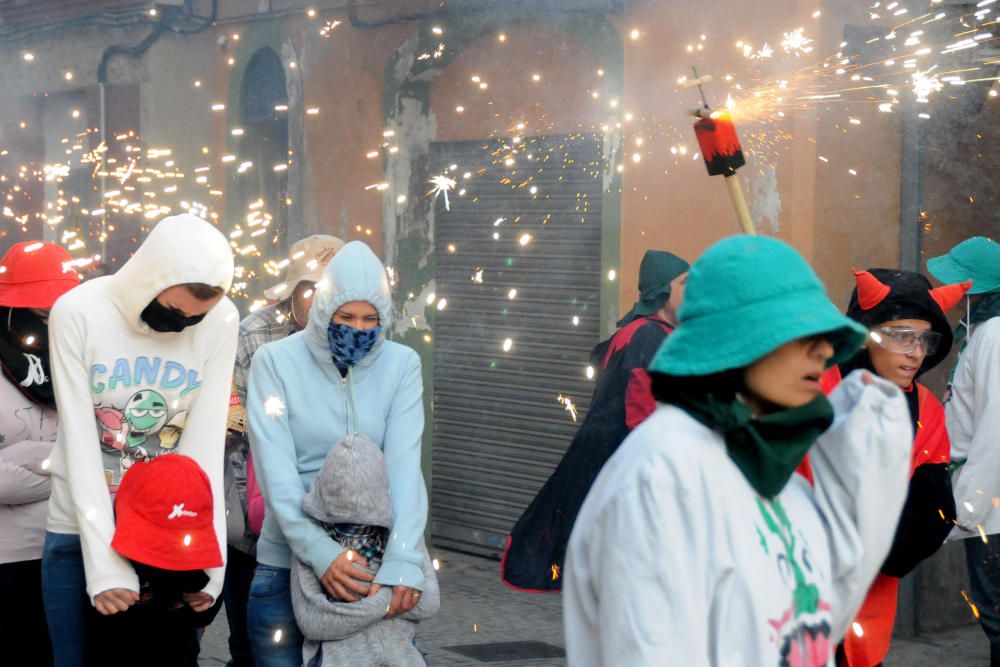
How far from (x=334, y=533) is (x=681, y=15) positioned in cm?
486

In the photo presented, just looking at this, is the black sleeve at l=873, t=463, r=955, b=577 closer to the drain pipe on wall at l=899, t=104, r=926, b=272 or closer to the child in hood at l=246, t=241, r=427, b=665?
the child in hood at l=246, t=241, r=427, b=665

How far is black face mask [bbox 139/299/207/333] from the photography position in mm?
4547

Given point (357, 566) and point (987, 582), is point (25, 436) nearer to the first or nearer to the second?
point (357, 566)

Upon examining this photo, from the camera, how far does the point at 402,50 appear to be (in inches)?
407

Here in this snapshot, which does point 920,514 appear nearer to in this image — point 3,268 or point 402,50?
point 3,268

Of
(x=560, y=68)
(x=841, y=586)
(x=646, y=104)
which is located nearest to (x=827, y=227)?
(x=646, y=104)

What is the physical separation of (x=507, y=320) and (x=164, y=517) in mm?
5532

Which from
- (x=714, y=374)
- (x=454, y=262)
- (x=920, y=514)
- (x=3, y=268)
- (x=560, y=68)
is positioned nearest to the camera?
(x=714, y=374)

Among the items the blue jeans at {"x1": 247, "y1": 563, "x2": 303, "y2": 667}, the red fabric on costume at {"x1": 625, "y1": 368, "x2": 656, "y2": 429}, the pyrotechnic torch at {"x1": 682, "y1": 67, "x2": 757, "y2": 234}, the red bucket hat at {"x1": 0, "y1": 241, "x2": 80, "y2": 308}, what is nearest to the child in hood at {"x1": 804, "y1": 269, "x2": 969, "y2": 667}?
the pyrotechnic torch at {"x1": 682, "y1": 67, "x2": 757, "y2": 234}

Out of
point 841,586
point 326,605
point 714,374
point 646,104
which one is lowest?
point 326,605

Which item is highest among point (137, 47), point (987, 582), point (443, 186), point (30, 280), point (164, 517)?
point (137, 47)

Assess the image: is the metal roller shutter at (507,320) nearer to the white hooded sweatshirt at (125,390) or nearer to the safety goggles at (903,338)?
the safety goggles at (903,338)

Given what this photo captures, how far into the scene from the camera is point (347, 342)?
4.68 meters

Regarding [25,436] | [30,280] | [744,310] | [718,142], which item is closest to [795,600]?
[744,310]
